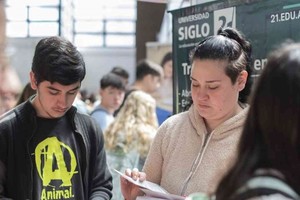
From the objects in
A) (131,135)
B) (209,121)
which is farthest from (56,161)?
(131,135)

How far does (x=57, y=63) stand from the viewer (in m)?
2.15

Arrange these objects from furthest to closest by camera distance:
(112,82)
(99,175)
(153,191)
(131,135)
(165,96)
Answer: (165,96), (112,82), (131,135), (99,175), (153,191)

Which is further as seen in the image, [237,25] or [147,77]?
[147,77]

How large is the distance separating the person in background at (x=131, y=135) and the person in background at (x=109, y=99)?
0.66 m

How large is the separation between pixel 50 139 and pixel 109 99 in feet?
8.58

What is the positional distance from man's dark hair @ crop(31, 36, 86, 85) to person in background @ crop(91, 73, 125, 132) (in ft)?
7.98

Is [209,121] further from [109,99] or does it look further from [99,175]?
[109,99]

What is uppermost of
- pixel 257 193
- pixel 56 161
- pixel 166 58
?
pixel 166 58

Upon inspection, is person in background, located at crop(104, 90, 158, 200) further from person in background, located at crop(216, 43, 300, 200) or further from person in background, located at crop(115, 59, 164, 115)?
person in background, located at crop(216, 43, 300, 200)

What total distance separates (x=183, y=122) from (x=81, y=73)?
456 mm

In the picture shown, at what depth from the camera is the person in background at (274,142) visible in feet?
3.57

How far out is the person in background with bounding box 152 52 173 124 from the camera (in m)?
5.09

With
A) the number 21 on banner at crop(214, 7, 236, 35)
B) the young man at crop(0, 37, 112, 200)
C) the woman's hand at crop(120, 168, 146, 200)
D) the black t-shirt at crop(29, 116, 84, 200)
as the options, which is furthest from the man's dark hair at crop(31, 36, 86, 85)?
the number 21 on banner at crop(214, 7, 236, 35)

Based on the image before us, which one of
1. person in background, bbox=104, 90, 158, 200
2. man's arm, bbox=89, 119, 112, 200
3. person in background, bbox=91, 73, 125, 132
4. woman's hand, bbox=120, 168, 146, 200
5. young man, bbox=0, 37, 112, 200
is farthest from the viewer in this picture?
person in background, bbox=91, 73, 125, 132
